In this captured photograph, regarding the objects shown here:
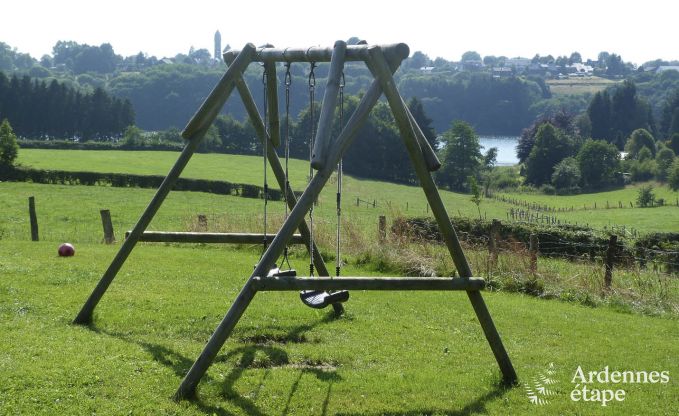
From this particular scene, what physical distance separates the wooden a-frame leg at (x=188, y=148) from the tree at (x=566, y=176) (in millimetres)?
88922

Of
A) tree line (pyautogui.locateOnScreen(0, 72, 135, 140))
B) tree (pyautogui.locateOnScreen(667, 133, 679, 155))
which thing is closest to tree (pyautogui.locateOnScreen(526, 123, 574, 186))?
tree (pyautogui.locateOnScreen(667, 133, 679, 155))

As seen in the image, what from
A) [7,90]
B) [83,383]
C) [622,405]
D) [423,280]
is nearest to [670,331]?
[622,405]

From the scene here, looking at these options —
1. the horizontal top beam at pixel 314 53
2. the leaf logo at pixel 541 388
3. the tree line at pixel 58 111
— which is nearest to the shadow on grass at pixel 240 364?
the leaf logo at pixel 541 388

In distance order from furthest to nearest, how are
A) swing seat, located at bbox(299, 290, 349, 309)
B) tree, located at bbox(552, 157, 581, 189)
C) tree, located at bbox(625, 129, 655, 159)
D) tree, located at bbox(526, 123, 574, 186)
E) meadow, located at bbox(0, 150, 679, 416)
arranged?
tree, located at bbox(625, 129, 655, 159)
tree, located at bbox(526, 123, 574, 186)
tree, located at bbox(552, 157, 581, 189)
swing seat, located at bbox(299, 290, 349, 309)
meadow, located at bbox(0, 150, 679, 416)

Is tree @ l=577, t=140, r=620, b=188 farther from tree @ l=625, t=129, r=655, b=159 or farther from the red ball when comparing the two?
the red ball

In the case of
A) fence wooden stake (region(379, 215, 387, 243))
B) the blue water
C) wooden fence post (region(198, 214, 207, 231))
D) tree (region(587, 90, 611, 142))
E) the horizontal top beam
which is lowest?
the blue water

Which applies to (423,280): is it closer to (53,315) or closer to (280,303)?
(280,303)

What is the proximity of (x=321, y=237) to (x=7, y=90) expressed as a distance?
288 feet

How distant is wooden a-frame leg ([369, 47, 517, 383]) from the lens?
914cm

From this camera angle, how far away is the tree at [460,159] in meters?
91.6

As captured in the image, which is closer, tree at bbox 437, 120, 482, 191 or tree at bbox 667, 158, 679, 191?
tree at bbox 667, 158, 679, 191

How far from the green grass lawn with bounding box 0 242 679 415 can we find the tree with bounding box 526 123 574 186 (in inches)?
3484

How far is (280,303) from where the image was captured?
533 inches

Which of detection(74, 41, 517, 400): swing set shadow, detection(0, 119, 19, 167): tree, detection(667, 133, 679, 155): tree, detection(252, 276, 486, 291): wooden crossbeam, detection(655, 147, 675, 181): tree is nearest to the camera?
detection(74, 41, 517, 400): swing set shadow
